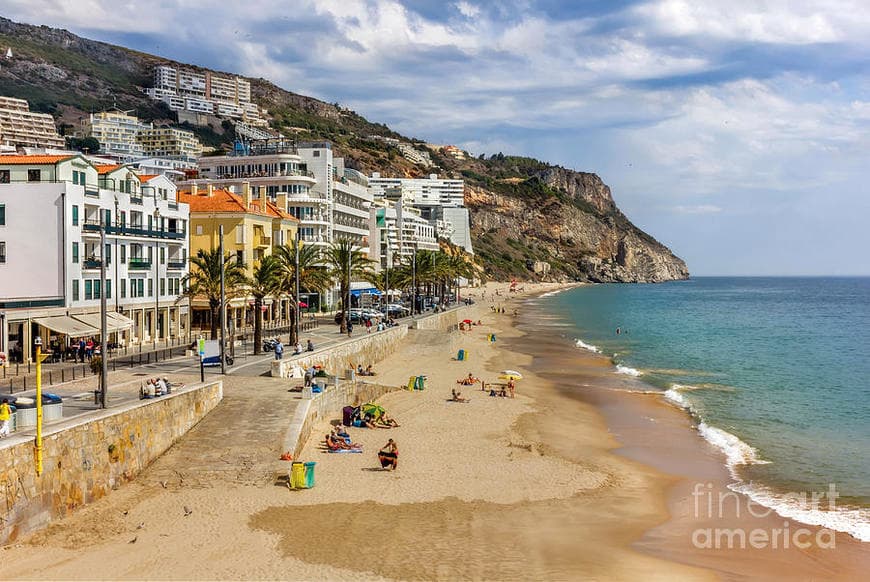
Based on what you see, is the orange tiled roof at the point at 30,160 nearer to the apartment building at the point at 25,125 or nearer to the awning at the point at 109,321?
the awning at the point at 109,321

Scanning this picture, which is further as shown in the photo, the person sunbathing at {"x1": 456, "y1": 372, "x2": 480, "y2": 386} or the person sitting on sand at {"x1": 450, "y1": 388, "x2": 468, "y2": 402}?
the person sunbathing at {"x1": 456, "y1": 372, "x2": 480, "y2": 386}

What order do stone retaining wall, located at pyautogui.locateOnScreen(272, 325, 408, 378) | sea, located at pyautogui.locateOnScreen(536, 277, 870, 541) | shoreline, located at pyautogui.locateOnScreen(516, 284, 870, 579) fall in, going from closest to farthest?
shoreline, located at pyautogui.locateOnScreen(516, 284, 870, 579) < sea, located at pyautogui.locateOnScreen(536, 277, 870, 541) < stone retaining wall, located at pyautogui.locateOnScreen(272, 325, 408, 378)

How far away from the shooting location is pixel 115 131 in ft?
591

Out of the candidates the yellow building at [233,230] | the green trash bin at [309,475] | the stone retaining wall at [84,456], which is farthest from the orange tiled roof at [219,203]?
the green trash bin at [309,475]

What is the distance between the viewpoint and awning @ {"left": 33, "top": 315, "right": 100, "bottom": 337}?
33406 mm

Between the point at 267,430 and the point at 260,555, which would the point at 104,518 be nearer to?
the point at 260,555

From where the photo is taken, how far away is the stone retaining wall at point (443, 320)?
218 ft

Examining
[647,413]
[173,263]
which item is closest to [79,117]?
[173,263]

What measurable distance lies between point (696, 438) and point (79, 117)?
205671 mm

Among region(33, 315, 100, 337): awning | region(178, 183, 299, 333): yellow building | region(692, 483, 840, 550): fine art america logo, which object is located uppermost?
region(178, 183, 299, 333): yellow building

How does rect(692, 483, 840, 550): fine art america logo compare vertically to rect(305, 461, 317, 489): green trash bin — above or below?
below

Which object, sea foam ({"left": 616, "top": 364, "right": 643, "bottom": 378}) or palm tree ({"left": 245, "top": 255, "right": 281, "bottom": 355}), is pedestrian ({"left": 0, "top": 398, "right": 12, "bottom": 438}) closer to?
palm tree ({"left": 245, "top": 255, "right": 281, "bottom": 355})

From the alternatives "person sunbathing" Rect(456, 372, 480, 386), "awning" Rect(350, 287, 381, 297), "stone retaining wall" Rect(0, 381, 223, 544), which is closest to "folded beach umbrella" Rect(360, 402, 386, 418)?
"stone retaining wall" Rect(0, 381, 223, 544)

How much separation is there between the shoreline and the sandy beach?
89mm
